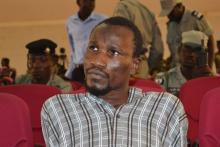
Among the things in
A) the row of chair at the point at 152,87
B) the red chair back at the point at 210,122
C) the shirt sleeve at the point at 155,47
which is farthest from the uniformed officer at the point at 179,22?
the red chair back at the point at 210,122

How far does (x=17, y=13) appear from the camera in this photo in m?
10.6

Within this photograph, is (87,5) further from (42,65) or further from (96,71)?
(96,71)

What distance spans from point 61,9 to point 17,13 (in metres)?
0.99

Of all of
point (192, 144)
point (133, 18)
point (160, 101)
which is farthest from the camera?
point (133, 18)

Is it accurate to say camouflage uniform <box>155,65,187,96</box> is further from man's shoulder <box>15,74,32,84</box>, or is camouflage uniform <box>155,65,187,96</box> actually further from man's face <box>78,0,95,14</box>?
man's face <box>78,0,95,14</box>

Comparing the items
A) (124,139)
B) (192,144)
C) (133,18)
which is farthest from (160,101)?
(133,18)

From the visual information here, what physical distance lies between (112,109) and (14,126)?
0.46m

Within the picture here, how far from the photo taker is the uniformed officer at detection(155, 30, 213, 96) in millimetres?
3691

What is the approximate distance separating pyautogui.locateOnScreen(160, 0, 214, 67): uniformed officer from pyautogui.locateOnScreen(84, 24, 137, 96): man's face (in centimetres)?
281

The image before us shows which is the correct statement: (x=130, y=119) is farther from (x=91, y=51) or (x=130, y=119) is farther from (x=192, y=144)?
(x=192, y=144)

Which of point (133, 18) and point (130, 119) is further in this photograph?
point (133, 18)

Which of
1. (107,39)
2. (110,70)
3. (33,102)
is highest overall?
(107,39)

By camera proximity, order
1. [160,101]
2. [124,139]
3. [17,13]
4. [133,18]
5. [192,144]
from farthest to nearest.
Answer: [17,13] → [133,18] → [192,144] → [160,101] → [124,139]

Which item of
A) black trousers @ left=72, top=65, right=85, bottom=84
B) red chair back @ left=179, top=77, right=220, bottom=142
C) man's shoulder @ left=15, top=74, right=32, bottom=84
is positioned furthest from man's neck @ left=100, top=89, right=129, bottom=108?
black trousers @ left=72, top=65, right=85, bottom=84
